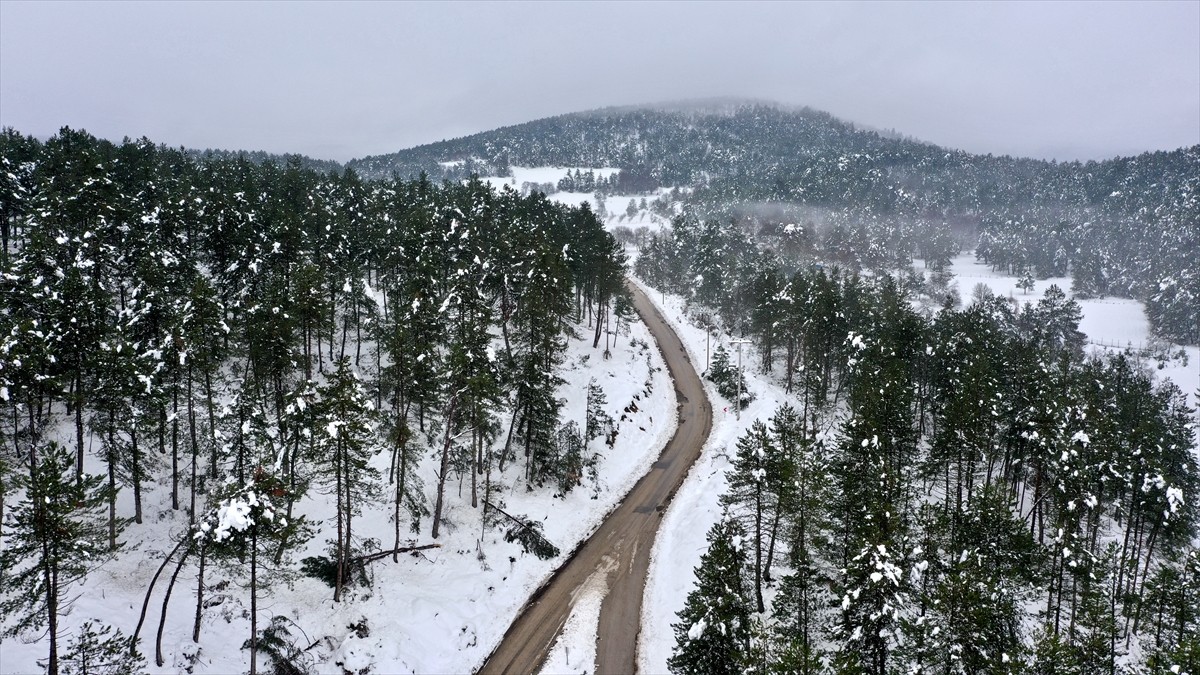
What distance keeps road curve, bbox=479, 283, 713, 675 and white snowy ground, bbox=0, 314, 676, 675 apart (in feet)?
2.52

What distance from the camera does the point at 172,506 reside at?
3375cm

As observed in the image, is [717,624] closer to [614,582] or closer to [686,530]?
[614,582]

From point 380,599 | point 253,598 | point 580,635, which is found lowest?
point 580,635

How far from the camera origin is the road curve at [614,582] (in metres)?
28.8

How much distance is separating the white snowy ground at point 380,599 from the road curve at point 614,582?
767 millimetres

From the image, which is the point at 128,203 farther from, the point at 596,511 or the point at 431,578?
the point at 596,511

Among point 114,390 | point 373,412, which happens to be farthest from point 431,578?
point 114,390

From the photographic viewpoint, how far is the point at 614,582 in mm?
34344

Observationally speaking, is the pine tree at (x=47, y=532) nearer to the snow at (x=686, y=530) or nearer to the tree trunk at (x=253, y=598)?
the tree trunk at (x=253, y=598)

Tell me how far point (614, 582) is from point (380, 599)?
13703 mm

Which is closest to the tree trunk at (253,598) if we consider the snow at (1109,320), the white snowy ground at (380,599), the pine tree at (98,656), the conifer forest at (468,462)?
the conifer forest at (468,462)

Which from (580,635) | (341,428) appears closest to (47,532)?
(341,428)

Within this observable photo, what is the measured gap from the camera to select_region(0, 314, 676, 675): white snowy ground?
25.8 m

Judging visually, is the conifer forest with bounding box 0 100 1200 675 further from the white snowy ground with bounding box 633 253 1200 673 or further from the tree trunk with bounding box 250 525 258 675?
the white snowy ground with bounding box 633 253 1200 673
